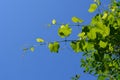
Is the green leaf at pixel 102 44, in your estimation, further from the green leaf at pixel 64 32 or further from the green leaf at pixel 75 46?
the green leaf at pixel 64 32

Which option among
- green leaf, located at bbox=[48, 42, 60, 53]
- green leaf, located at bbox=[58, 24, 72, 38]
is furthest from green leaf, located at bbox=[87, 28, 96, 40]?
green leaf, located at bbox=[48, 42, 60, 53]

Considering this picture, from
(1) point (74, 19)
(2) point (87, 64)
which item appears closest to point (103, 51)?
(1) point (74, 19)

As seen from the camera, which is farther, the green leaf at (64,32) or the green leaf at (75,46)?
the green leaf at (75,46)

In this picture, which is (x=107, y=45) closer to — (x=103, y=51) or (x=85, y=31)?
(x=103, y=51)

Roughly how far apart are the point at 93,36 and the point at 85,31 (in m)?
0.18

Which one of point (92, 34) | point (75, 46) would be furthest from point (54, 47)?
point (92, 34)

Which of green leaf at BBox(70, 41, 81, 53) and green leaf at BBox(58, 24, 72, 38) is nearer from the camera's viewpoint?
green leaf at BBox(58, 24, 72, 38)

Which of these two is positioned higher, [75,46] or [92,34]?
[92,34]

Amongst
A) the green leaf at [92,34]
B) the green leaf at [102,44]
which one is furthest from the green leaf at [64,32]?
the green leaf at [102,44]

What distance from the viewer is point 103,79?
701 cm

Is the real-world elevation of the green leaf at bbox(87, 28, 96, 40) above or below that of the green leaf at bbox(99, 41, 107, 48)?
above

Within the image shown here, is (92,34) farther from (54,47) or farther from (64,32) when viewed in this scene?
(54,47)

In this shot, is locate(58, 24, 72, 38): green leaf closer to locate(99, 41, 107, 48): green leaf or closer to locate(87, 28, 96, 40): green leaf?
locate(87, 28, 96, 40): green leaf

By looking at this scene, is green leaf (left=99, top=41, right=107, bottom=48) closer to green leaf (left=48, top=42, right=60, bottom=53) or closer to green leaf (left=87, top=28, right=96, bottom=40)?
green leaf (left=87, top=28, right=96, bottom=40)
